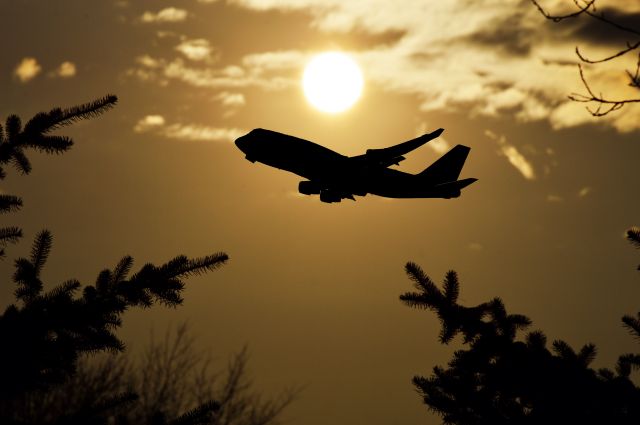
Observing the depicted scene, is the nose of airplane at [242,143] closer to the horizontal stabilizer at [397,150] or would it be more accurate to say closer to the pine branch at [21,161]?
the horizontal stabilizer at [397,150]

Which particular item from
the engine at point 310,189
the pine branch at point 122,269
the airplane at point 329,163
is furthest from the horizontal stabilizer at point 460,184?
the pine branch at point 122,269

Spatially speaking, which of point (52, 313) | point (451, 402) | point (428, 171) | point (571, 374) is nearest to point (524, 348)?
point (571, 374)

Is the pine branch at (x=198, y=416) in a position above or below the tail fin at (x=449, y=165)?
below

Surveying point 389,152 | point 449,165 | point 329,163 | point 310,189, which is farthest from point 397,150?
point 449,165

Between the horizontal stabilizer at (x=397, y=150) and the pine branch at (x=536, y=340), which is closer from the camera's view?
the pine branch at (x=536, y=340)

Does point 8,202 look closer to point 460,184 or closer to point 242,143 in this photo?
point 242,143

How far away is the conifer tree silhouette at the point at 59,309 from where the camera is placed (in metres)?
4.77

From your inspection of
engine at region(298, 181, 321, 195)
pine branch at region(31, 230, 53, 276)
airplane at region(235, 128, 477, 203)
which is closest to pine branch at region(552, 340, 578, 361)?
pine branch at region(31, 230, 53, 276)

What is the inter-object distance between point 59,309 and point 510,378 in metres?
3.61

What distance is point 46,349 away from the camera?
16.4ft

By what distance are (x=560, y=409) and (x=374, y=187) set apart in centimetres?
1832

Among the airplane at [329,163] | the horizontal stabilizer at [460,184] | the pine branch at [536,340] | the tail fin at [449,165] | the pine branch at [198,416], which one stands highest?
the tail fin at [449,165]

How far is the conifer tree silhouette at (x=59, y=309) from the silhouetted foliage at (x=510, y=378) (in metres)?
1.98

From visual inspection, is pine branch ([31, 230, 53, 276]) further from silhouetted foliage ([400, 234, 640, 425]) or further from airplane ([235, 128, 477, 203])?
airplane ([235, 128, 477, 203])
